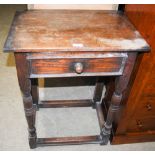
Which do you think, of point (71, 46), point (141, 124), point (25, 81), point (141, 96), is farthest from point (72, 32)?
point (141, 124)

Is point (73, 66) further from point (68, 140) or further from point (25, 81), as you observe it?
point (68, 140)

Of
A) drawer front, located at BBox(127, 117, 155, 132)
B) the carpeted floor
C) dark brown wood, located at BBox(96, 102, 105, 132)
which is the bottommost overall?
the carpeted floor

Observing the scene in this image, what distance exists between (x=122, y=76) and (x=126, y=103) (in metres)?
0.28

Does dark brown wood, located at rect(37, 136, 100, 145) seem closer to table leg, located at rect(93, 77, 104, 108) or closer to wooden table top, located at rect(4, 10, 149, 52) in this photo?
table leg, located at rect(93, 77, 104, 108)

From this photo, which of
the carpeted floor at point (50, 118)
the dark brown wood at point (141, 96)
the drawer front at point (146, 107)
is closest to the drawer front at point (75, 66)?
the dark brown wood at point (141, 96)

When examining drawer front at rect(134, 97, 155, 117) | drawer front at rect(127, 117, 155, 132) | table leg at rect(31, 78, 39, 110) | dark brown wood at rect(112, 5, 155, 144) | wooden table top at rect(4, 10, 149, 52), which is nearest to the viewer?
wooden table top at rect(4, 10, 149, 52)

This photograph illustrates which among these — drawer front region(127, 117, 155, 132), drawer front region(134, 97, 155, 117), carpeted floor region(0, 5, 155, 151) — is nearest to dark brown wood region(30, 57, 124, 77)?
drawer front region(134, 97, 155, 117)

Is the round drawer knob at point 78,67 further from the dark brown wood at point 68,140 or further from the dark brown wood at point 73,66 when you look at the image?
the dark brown wood at point 68,140

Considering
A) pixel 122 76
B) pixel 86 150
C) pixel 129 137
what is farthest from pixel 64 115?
pixel 122 76

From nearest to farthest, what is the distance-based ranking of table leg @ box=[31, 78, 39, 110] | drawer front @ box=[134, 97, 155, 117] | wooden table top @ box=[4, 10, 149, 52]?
1. wooden table top @ box=[4, 10, 149, 52]
2. drawer front @ box=[134, 97, 155, 117]
3. table leg @ box=[31, 78, 39, 110]

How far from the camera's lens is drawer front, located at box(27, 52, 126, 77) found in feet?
2.71

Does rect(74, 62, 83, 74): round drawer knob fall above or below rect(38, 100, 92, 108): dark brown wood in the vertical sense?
above

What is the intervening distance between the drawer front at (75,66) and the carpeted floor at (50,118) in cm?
64

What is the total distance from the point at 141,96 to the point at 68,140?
522 mm
